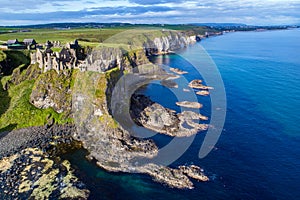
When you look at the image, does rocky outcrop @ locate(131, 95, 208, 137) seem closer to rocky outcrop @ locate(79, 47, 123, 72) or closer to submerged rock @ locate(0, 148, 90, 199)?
rocky outcrop @ locate(79, 47, 123, 72)

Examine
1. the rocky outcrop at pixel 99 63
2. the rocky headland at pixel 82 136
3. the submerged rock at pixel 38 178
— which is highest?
the rocky outcrop at pixel 99 63

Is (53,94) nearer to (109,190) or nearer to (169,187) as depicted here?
(109,190)

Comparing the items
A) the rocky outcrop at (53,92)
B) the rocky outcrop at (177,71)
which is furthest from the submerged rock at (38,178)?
the rocky outcrop at (177,71)

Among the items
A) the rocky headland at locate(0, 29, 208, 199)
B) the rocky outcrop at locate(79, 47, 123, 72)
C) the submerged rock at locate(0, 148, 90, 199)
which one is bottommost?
the submerged rock at locate(0, 148, 90, 199)

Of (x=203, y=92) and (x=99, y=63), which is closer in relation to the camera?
(x=99, y=63)

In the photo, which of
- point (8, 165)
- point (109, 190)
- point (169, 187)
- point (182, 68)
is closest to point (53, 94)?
point (8, 165)

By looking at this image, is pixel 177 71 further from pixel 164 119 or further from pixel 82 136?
pixel 82 136

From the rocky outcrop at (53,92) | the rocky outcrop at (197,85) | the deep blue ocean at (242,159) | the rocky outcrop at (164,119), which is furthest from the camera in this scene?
the rocky outcrop at (197,85)

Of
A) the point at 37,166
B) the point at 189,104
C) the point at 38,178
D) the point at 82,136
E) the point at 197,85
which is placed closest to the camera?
the point at 38,178

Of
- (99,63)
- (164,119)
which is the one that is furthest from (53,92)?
(164,119)

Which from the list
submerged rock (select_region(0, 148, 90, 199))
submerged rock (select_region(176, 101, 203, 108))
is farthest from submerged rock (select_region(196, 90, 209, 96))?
submerged rock (select_region(0, 148, 90, 199))

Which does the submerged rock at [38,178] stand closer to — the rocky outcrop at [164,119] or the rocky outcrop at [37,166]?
the rocky outcrop at [37,166]
